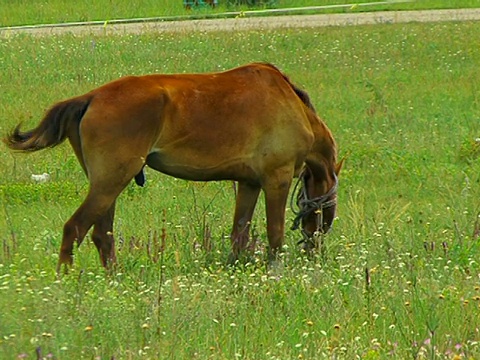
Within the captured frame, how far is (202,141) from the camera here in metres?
8.29

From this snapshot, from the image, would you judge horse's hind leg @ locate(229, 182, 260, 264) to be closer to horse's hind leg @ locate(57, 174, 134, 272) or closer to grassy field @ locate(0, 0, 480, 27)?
horse's hind leg @ locate(57, 174, 134, 272)

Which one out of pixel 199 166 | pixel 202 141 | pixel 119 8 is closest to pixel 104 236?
pixel 199 166

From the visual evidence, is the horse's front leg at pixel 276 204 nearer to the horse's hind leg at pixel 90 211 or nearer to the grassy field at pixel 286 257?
the grassy field at pixel 286 257

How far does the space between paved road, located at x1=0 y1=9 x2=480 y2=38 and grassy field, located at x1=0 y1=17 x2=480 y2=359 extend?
6.66 m

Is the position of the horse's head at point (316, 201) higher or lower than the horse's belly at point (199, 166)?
lower

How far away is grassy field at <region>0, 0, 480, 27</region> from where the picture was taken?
27812 mm

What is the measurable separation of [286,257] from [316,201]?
75cm

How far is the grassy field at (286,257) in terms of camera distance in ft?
20.0

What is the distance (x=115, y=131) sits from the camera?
7973mm

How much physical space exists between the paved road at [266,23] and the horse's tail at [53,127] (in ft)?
49.2

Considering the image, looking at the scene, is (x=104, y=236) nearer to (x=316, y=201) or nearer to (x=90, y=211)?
(x=90, y=211)

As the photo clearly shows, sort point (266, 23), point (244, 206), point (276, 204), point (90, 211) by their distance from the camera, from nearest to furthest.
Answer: point (90, 211), point (276, 204), point (244, 206), point (266, 23)

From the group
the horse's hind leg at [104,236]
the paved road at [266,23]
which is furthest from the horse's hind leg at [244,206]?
the paved road at [266,23]

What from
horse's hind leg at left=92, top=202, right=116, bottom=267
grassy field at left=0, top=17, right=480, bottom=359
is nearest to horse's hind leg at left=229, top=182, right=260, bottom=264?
grassy field at left=0, top=17, right=480, bottom=359
